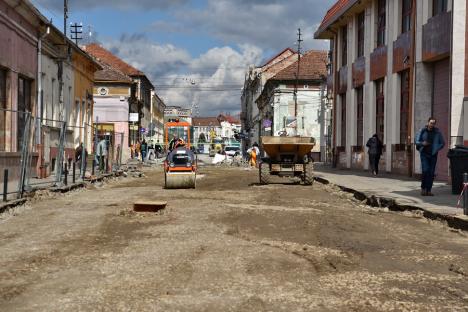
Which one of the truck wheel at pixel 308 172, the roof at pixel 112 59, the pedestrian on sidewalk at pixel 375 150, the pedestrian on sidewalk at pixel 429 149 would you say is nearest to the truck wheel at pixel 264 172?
the truck wheel at pixel 308 172

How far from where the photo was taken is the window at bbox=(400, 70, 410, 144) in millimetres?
22922

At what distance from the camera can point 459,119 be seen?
1811cm

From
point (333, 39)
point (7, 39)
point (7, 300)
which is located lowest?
point (7, 300)

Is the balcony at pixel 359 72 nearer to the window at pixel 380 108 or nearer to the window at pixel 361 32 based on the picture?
the window at pixel 361 32

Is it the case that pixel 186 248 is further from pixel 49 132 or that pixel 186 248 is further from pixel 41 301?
pixel 49 132

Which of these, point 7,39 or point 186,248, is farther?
point 7,39

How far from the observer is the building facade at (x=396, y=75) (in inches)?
721

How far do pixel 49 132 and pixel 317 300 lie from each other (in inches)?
603

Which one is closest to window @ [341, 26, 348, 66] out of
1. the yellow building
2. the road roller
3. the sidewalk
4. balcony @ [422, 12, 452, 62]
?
balcony @ [422, 12, 452, 62]

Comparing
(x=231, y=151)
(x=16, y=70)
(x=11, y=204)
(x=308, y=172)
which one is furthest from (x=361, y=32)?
(x=231, y=151)

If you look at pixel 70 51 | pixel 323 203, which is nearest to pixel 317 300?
pixel 323 203

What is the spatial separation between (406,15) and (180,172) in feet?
38.0

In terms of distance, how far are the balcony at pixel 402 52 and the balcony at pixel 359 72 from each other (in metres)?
4.50

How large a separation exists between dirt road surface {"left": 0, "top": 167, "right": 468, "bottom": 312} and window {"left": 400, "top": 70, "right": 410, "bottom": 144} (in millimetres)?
11611
